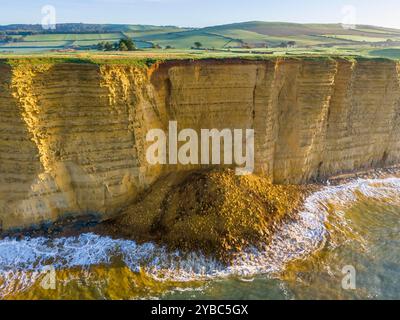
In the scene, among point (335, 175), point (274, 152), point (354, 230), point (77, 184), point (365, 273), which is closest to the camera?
point (365, 273)

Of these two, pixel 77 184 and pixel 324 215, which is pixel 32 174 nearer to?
pixel 77 184

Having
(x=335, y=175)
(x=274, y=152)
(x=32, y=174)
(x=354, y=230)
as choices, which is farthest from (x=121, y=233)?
(x=335, y=175)

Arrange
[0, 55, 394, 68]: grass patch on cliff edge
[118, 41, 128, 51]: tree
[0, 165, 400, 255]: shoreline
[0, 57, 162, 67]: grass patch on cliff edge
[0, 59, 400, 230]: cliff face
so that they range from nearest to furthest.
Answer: [0, 57, 162, 67]: grass patch on cliff edge
[0, 55, 394, 68]: grass patch on cliff edge
[0, 59, 400, 230]: cliff face
[0, 165, 400, 255]: shoreline
[118, 41, 128, 51]: tree

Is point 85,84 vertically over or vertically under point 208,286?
over

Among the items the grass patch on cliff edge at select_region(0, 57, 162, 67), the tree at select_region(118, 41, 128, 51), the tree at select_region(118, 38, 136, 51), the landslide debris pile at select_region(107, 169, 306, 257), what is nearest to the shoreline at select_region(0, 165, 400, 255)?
the landslide debris pile at select_region(107, 169, 306, 257)

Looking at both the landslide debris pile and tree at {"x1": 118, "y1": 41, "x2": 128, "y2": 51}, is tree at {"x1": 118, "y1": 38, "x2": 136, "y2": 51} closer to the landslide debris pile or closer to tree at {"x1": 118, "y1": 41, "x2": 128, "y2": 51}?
tree at {"x1": 118, "y1": 41, "x2": 128, "y2": 51}

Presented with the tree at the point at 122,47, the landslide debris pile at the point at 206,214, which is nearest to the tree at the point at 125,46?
the tree at the point at 122,47
